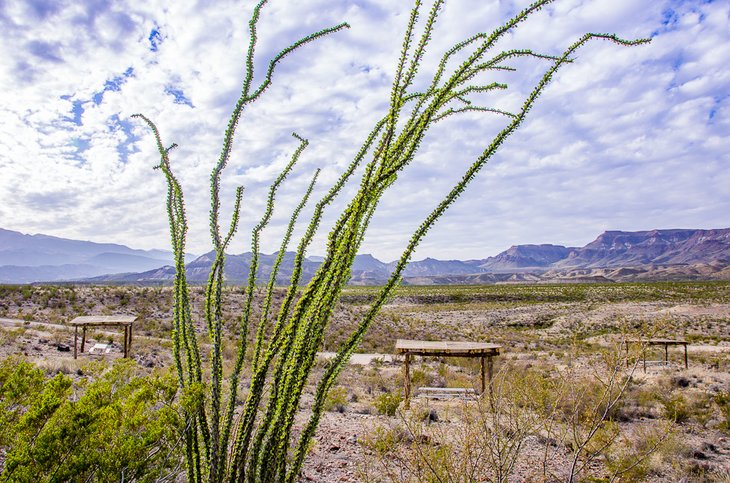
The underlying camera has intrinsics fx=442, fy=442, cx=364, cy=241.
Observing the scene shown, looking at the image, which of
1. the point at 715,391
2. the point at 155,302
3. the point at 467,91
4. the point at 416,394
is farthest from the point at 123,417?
the point at 155,302

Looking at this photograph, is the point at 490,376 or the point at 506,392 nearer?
the point at 506,392

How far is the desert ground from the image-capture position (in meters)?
4.65

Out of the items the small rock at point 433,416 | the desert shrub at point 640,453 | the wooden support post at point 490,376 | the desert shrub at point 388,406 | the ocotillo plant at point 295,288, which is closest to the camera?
the ocotillo plant at point 295,288

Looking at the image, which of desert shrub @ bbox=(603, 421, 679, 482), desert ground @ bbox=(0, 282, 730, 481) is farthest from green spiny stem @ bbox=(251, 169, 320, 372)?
desert shrub @ bbox=(603, 421, 679, 482)

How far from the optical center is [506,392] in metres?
7.27

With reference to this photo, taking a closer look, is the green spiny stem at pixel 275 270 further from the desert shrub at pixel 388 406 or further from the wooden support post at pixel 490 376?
the desert shrub at pixel 388 406

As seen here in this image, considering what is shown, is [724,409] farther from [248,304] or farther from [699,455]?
[248,304]

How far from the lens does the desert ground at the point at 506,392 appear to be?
15.3 ft

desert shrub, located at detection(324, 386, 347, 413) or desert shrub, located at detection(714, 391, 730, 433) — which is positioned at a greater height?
desert shrub, located at detection(324, 386, 347, 413)

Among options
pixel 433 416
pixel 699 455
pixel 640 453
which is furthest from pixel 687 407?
pixel 433 416

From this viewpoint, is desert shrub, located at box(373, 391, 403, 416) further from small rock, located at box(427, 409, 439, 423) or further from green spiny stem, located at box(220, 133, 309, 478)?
green spiny stem, located at box(220, 133, 309, 478)

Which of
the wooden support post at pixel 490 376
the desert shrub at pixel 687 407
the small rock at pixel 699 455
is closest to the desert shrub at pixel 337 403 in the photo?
the wooden support post at pixel 490 376

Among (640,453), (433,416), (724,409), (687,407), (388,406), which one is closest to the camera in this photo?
(640,453)

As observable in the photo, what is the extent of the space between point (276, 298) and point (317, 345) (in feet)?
95.7
